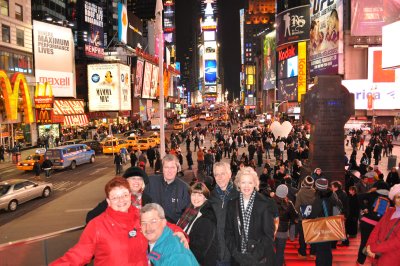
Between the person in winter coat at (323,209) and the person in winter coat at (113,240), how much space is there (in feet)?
13.0

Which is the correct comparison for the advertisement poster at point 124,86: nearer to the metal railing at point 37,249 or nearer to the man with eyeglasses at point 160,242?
the metal railing at point 37,249

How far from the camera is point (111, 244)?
345 cm

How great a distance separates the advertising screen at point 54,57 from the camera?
1802 inches

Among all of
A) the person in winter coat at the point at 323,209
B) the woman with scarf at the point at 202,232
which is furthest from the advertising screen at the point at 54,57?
the woman with scarf at the point at 202,232

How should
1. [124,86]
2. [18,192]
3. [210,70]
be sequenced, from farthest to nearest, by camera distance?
1. [210,70]
2. [124,86]
3. [18,192]

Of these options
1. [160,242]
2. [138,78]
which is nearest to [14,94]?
[138,78]

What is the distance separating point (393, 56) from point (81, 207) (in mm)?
22294

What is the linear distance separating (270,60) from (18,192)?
103 metres

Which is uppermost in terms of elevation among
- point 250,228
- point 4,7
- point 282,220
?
point 4,7

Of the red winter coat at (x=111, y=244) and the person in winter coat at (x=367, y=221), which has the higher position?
the red winter coat at (x=111, y=244)

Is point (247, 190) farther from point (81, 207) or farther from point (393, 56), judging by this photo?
point (393, 56)

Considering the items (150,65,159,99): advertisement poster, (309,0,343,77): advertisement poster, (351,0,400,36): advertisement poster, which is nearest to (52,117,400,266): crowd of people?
(351,0,400,36): advertisement poster

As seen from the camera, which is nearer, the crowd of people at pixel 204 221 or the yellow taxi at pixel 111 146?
the crowd of people at pixel 204 221

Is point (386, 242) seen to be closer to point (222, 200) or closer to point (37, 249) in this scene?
point (222, 200)
